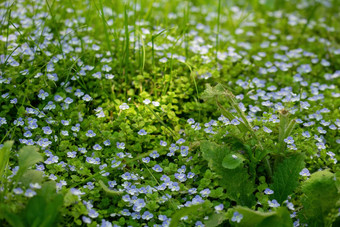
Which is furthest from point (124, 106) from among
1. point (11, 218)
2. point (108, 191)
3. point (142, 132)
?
point (11, 218)

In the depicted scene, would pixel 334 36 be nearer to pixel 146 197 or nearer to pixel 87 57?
pixel 87 57

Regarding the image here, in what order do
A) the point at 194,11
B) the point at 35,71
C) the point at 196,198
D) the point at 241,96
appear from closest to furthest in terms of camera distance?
1. the point at 196,198
2. the point at 35,71
3. the point at 241,96
4. the point at 194,11

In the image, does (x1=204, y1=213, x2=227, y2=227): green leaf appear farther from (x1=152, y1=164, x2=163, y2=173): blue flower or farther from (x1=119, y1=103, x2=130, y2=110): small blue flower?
(x1=119, y1=103, x2=130, y2=110): small blue flower

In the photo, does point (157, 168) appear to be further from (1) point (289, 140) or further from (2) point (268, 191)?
(1) point (289, 140)

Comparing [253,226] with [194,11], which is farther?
[194,11]

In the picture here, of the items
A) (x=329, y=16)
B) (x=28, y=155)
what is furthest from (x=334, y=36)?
(x=28, y=155)

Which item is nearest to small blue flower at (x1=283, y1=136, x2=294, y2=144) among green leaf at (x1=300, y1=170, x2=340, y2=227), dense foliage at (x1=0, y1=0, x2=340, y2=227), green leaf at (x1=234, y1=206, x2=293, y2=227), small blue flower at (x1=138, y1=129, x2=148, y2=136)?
dense foliage at (x1=0, y1=0, x2=340, y2=227)

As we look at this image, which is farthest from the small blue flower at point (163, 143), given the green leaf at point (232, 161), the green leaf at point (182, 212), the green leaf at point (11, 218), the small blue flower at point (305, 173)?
the green leaf at point (11, 218)
